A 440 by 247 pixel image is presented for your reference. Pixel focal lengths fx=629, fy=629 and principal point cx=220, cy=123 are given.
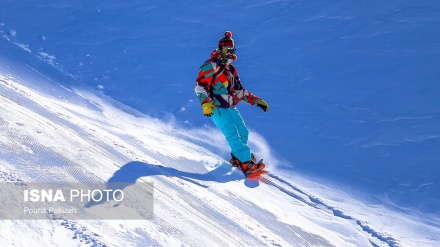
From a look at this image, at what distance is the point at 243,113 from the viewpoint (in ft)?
32.9

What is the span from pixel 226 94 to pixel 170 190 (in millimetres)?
1881

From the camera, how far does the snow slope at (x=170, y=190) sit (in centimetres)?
496

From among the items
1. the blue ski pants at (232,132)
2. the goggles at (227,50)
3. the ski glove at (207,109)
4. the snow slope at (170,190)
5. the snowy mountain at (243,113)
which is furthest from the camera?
the blue ski pants at (232,132)

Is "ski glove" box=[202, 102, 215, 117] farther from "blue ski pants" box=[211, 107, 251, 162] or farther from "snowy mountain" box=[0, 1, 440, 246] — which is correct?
"snowy mountain" box=[0, 1, 440, 246]

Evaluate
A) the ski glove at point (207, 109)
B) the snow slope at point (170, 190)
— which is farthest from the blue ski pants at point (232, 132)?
the ski glove at point (207, 109)

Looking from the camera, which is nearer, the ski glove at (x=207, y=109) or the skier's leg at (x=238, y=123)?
the ski glove at (x=207, y=109)

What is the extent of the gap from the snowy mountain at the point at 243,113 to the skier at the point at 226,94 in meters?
0.24

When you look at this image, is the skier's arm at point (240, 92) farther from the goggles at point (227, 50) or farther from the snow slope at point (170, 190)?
the snow slope at point (170, 190)

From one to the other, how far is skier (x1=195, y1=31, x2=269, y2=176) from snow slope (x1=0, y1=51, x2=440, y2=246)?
238 millimetres

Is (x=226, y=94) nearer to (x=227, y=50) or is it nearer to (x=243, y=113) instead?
(x=227, y=50)

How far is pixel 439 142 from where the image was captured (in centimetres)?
916

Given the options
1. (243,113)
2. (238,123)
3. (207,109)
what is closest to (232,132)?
(238,123)

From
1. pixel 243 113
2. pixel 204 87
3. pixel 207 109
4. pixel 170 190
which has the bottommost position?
pixel 170 190

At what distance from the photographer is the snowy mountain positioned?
578cm
